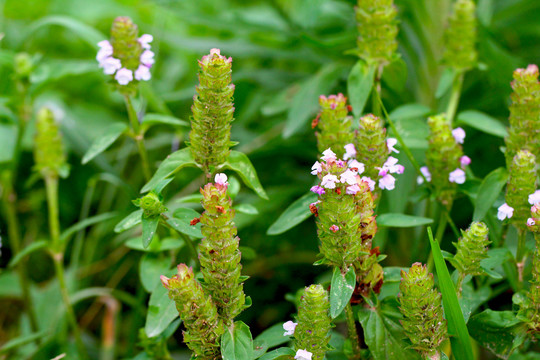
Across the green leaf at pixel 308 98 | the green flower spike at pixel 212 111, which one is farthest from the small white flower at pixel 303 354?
the green leaf at pixel 308 98

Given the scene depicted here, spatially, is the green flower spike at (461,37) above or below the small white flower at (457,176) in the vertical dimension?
above

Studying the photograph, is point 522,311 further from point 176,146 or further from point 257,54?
point 257,54

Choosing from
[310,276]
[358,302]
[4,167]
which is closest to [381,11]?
[358,302]

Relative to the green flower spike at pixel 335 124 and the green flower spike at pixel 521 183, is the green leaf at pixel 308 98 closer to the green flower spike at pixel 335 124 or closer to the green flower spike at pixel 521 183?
the green flower spike at pixel 335 124

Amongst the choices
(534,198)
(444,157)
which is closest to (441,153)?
(444,157)

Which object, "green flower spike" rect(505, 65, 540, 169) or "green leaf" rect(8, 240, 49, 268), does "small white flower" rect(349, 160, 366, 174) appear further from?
"green leaf" rect(8, 240, 49, 268)

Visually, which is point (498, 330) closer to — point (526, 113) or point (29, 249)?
point (526, 113)
